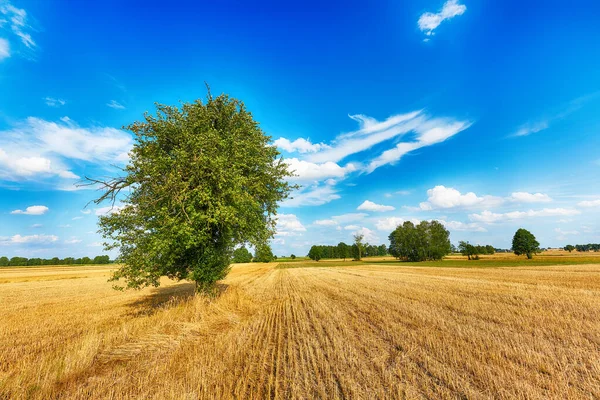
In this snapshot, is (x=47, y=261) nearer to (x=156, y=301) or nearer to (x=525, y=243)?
(x=156, y=301)

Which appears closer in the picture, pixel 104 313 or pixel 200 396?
pixel 200 396

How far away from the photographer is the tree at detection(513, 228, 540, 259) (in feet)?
337

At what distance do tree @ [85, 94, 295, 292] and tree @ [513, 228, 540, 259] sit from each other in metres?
127

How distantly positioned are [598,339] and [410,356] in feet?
19.4

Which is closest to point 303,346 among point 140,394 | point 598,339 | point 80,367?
point 140,394

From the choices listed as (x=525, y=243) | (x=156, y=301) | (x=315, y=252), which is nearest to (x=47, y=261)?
(x=315, y=252)

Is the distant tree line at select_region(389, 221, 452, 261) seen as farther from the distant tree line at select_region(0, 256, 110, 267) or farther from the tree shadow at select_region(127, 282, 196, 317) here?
the distant tree line at select_region(0, 256, 110, 267)

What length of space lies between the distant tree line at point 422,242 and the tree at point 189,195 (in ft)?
322

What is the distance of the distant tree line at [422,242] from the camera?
99.9 meters

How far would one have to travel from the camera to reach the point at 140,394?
17.0ft

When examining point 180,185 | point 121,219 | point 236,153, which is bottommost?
point 121,219

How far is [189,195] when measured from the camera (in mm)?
13602

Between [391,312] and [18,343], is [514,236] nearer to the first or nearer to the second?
[391,312]

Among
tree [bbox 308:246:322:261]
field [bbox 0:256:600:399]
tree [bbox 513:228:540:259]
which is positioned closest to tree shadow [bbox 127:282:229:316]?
field [bbox 0:256:600:399]
